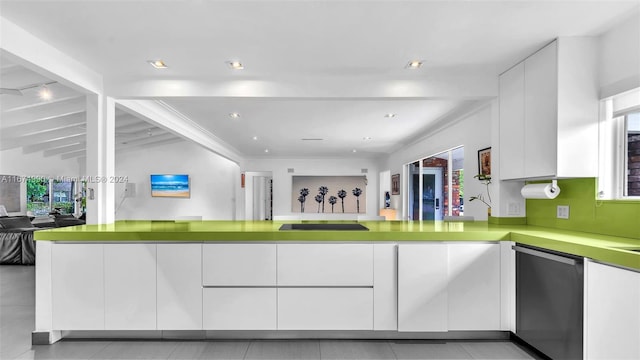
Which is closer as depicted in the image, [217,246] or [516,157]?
[217,246]

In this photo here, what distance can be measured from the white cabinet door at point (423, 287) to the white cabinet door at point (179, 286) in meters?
1.50

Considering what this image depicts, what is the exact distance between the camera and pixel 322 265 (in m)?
2.64

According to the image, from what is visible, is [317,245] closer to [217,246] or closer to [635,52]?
[217,246]

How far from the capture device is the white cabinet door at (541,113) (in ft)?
8.30

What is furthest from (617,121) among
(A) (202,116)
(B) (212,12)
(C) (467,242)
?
(A) (202,116)

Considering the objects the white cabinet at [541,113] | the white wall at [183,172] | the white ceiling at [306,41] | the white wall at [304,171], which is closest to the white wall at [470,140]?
the white cabinet at [541,113]

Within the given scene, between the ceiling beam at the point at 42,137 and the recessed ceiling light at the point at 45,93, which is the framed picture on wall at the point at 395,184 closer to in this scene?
the recessed ceiling light at the point at 45,93

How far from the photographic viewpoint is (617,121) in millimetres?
2455

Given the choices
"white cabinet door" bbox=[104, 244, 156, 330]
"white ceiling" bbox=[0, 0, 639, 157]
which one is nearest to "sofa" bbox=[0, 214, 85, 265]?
"white ceiling" bbox=[0, 0, 639, 157]

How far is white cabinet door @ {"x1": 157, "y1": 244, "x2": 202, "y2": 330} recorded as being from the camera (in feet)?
8.65

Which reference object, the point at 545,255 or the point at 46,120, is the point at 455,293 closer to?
the point at 545,255

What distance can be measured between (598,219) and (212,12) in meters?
2.91

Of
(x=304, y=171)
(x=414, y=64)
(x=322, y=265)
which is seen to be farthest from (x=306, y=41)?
(x=304, y=171)

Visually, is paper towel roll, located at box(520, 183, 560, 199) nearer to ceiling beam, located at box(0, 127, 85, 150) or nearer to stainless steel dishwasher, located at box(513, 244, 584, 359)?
stainless steel dishwasher, located at box(513, 244, 584, 359)
